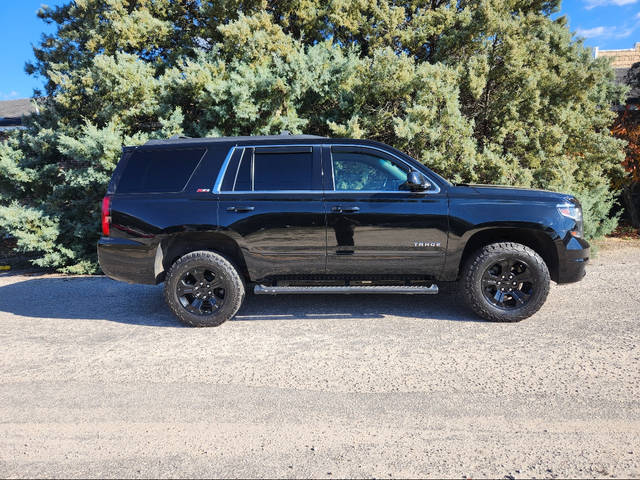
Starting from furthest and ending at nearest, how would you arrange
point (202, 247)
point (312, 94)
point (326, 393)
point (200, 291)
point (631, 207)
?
point (631, 207), point (312, 94), point (202, 247), point (200, 291), point (326, 393)

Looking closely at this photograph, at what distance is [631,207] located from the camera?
12.1m

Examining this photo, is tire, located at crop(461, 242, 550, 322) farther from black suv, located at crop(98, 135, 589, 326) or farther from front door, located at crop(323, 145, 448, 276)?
front door, located at crop(323, 145, 448, 276)

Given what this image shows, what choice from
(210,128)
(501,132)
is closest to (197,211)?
(210,128)

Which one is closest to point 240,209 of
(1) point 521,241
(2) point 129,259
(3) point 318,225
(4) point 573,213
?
(3) point 318,225

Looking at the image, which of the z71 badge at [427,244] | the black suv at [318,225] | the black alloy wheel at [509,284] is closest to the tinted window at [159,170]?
the black suv at [318,225]

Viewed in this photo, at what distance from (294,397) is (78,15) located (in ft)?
Answer: 35.7

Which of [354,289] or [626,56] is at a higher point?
[626,56]

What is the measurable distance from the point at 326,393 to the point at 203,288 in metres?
2.17

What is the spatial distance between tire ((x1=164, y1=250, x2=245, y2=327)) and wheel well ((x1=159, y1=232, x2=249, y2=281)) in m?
0.18

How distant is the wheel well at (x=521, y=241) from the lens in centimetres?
497

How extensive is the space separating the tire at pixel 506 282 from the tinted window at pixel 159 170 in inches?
129

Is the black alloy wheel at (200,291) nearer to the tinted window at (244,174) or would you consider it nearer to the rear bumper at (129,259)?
the rear bumper at (129,259)

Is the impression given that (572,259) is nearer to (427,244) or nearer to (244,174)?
(427,244)

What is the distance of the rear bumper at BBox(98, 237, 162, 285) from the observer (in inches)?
194
